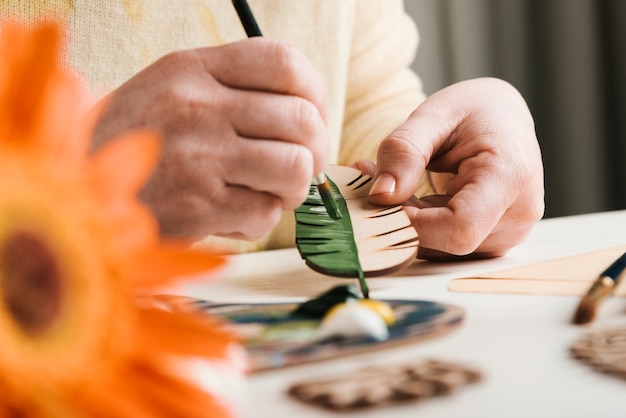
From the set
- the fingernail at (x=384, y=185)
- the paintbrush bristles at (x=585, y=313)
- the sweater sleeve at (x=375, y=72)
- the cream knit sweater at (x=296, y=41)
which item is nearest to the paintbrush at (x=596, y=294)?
the paintbrush bristles at (x=585, y=313)

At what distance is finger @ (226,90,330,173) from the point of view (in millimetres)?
472

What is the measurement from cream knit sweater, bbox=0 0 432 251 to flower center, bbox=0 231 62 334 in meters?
0.55

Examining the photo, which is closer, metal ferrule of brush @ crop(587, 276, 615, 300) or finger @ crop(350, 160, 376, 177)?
metal ferrule of brush @ crop(587, 276, 615, 300)

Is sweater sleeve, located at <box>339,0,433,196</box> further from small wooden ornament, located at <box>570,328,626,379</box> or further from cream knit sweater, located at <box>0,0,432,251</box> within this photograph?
small wooden ornament, located at <box>570,328,626,379</box>

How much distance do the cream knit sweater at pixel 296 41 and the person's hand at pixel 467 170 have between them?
138mm

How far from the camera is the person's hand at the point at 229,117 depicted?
47 cm

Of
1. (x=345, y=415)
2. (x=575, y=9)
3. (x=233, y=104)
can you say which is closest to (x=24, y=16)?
(x=233, y=104)

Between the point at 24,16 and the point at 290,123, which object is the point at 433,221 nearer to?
the point at 290,123

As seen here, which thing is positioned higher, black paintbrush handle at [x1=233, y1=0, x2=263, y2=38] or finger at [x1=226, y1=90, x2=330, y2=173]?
black paintbrush handle at [x1=233, y1=0, x2=263, y2=38]

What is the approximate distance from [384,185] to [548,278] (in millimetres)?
177

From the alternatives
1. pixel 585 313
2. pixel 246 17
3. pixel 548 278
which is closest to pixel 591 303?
pixel 585 313

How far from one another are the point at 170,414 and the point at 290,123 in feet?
0.99

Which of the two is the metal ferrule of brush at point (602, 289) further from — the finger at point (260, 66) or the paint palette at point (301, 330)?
the finger at point (260, 66)

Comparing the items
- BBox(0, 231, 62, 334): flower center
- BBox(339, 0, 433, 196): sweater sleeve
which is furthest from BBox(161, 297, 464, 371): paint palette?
BBox(339, 0, 433, 196): sweater sleeve
